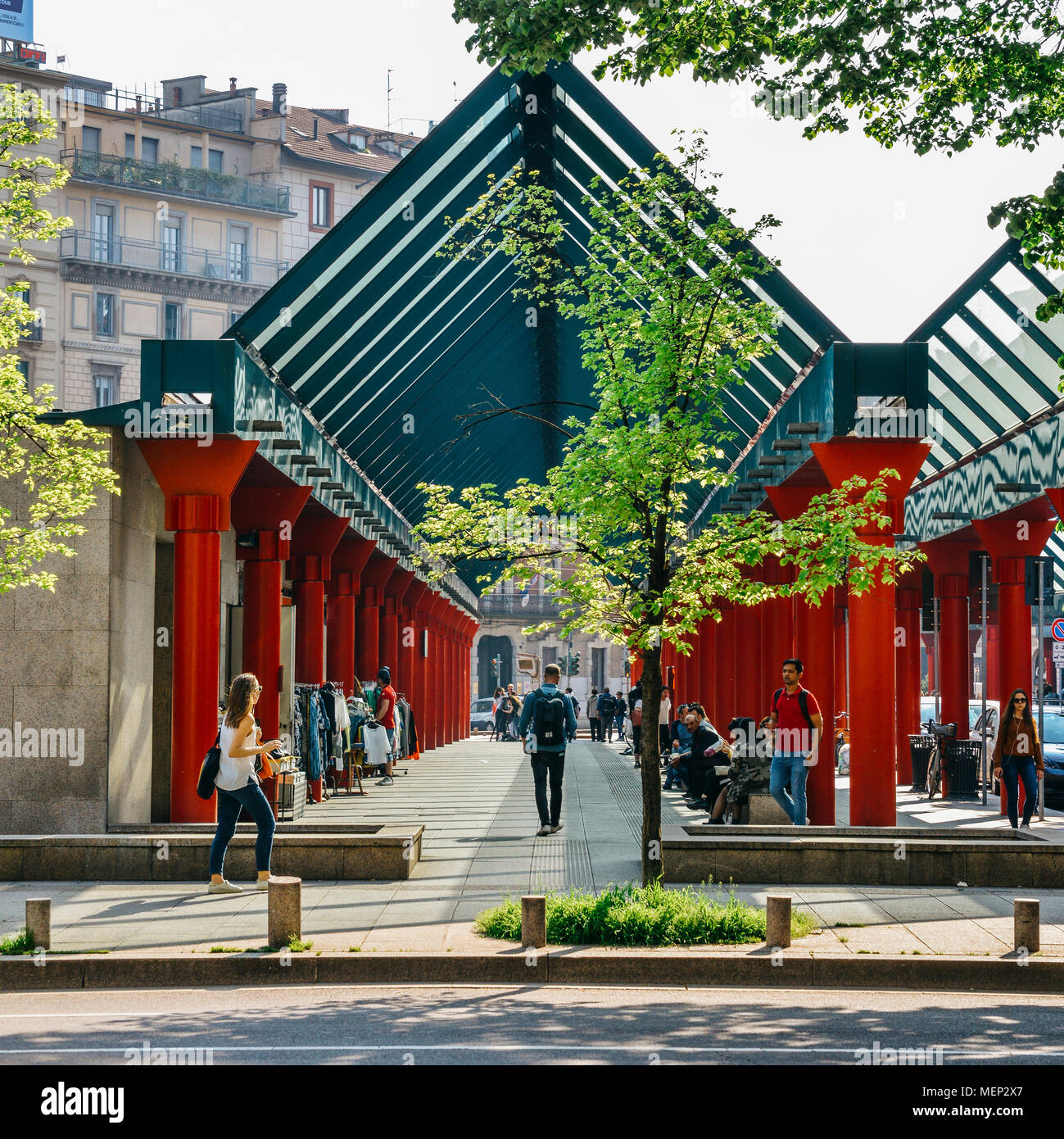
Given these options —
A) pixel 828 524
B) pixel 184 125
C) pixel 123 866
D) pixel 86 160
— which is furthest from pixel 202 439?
pixel 184 125

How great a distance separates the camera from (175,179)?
62.8m

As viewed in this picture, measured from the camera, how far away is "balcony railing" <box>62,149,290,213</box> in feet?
199

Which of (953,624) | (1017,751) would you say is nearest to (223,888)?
(1017,751)

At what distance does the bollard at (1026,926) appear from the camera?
919 centimetres

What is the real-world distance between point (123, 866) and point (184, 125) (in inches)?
2295

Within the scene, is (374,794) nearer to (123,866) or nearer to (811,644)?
(811,644)

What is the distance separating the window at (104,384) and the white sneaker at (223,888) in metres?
49.0

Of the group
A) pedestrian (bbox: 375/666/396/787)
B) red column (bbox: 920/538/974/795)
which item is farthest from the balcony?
pedestrian (bbox: 375/666/396/787)

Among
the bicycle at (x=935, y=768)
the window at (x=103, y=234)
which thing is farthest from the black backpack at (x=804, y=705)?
the window at (x=103, y=234)

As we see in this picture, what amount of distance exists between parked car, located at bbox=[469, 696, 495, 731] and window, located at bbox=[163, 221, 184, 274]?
2396 centimetres

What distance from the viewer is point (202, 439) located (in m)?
14.9

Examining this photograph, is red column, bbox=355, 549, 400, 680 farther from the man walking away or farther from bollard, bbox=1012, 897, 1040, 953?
bollard, bbox=1012, 897, 1040, 953

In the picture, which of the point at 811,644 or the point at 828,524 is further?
the point at 811,644

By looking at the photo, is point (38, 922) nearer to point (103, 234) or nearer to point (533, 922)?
point (533, 922)
